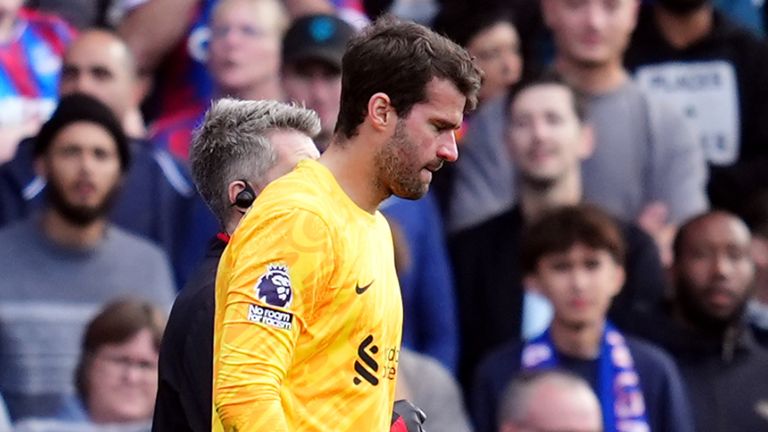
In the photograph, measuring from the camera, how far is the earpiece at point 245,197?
172 inches

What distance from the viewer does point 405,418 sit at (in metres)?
4.25

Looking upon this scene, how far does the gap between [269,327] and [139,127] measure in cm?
488

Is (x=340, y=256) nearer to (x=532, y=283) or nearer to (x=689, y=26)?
(x=532, y=283)

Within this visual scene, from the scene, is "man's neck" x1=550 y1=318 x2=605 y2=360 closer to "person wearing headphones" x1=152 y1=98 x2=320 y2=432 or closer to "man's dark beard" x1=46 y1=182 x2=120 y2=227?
"man's dark beard" x1=46 y1=182 x2=120 y2=227

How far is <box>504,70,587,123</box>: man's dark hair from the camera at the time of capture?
8227mm

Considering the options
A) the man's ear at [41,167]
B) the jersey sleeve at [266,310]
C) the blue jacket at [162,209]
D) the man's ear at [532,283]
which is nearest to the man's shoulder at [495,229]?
the man's ear at [532,283]

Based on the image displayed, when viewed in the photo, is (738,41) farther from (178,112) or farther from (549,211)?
(178,112)

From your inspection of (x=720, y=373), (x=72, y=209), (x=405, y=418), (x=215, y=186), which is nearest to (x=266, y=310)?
(x=405, y=418)

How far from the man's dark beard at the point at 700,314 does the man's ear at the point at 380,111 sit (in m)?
3.94

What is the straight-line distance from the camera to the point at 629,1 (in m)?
8.73

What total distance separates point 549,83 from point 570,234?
108 cm

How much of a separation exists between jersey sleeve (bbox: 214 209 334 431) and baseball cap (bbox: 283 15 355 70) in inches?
172

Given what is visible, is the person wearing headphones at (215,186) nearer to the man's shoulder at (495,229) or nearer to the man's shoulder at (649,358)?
the man's shoulder at (649,358)

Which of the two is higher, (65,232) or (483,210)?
(65,232)
